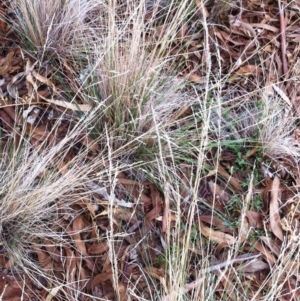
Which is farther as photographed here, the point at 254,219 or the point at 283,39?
the point at 283,39

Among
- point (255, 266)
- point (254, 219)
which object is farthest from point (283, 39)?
point (255, 266)

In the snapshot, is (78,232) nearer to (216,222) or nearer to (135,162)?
(135,162)

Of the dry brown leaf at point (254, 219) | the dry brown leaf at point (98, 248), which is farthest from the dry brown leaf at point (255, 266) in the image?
the dry brown leaf at point (98, 248)

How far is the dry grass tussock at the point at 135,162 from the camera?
135cm

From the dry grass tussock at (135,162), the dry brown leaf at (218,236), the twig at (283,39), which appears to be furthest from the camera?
the twig at (283,39)

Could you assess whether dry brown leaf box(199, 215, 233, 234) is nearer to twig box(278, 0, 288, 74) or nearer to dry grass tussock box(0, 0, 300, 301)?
dry grass tussock box(0, 0, 300, 301)

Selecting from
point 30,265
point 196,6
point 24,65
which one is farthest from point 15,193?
point 196,6

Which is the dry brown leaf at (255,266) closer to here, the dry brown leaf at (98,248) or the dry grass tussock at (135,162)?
the dry grass tussock at (135,162)

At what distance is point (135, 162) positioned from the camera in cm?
151

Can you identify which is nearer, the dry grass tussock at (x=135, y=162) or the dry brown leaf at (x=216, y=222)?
the dry grass tussock at (x=135, y=162)

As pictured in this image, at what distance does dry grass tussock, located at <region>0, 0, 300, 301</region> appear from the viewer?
4.42 ft

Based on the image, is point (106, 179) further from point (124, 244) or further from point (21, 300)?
point (21, 300)

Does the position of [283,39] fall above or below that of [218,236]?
above

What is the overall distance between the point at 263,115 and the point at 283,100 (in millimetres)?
172
